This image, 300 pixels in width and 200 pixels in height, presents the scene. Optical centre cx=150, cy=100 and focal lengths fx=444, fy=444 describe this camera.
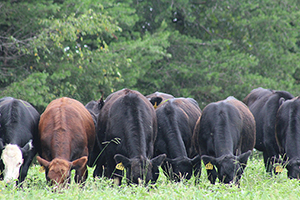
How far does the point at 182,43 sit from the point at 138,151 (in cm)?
1433

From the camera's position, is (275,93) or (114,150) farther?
(275,93)

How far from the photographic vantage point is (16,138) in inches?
Answer: 303

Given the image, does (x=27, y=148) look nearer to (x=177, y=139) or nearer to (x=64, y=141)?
(x=64, y=141)

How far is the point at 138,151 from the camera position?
299 inches

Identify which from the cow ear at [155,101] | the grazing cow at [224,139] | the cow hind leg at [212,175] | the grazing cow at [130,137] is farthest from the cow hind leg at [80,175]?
the cow ear at [155,101]

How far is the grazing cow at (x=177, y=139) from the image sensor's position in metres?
8.27

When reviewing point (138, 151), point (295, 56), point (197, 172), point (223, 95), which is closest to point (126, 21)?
point (223, 95)

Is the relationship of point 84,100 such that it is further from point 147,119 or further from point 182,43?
point 147,119

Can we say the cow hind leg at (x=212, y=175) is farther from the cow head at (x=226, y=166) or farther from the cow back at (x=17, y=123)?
the cow back at (x=17, y=123)

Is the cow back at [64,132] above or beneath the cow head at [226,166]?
above

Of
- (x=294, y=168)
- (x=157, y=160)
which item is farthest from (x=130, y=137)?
(x=294, y=168)

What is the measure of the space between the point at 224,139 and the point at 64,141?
111 inches

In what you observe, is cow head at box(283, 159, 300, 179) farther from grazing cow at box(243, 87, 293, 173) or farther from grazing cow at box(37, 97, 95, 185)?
grazing cow at box(37, 97, 95, 185)

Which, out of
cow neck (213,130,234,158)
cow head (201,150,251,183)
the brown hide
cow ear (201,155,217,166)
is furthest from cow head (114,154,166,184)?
Result: the brown hide
